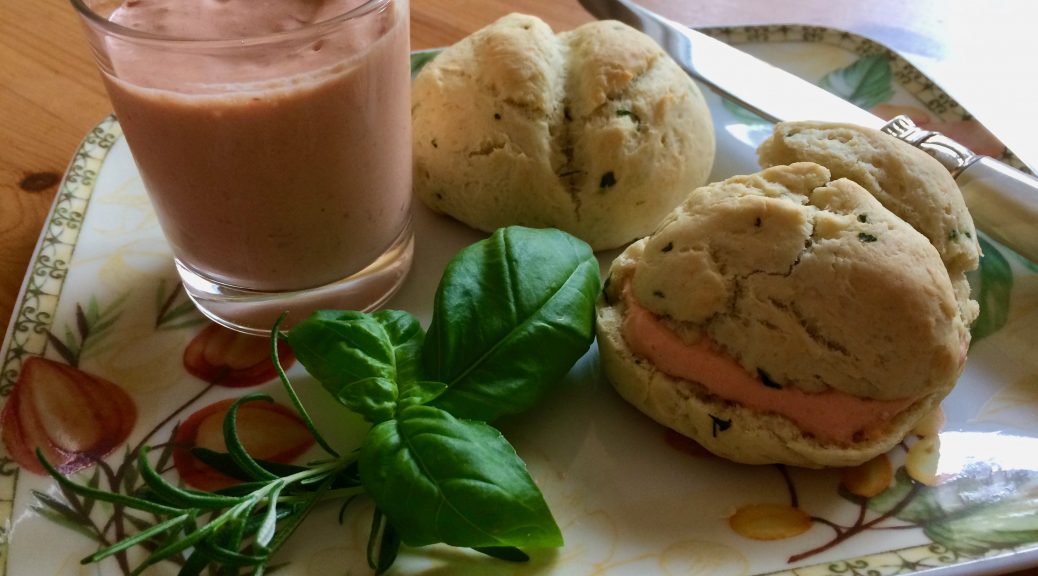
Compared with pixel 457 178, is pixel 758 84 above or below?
above

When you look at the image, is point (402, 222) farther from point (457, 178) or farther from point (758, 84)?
point (758, 84)

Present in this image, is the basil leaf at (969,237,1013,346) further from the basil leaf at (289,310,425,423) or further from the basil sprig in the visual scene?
the basil leaf at (289,310,425,423)

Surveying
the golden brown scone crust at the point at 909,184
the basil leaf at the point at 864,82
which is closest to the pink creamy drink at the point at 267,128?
the golden brown scone crust at the point at 909,184

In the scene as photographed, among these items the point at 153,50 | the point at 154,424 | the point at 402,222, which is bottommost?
the point at 154,424

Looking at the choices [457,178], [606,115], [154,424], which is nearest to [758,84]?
[606,115]

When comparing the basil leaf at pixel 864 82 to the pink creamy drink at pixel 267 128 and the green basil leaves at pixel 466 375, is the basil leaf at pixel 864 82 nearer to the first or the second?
the green basil leaves at pixel 466 375

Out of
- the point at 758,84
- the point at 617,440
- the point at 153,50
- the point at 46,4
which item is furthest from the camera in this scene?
the point at 46,4
